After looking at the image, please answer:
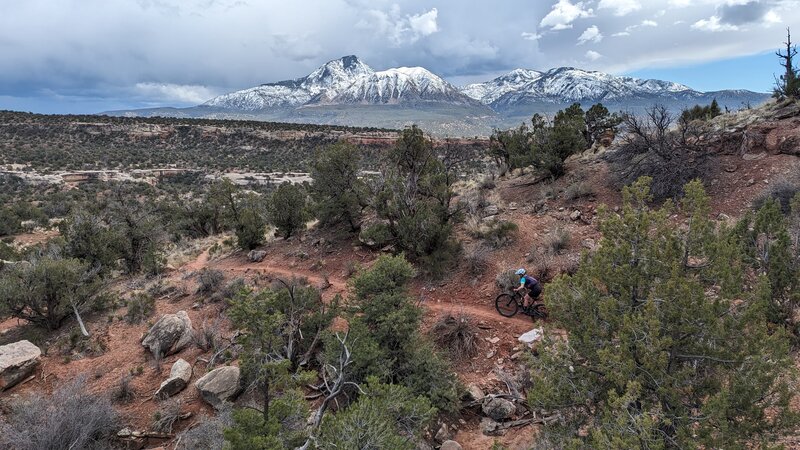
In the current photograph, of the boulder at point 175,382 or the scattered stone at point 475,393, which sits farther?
the boulder at point 175,382

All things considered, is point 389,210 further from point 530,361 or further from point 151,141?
point 151,141

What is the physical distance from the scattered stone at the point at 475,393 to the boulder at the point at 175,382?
219 inches

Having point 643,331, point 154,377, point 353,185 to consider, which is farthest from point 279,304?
point 353,185

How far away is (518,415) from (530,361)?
2.29 metres

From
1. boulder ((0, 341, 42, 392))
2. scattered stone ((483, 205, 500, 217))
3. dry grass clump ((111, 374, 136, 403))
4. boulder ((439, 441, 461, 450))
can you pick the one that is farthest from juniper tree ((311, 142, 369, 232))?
boulder ((439, 441, 461, 450))

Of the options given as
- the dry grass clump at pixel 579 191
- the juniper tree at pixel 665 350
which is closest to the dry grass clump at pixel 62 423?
the juniper tree at pixel 665 350

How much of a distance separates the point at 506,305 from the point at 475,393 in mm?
3007

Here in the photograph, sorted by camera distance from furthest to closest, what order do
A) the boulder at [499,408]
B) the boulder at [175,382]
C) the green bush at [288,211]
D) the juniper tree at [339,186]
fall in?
the green bush at [288,211] < the juniper tree at [339,186] < the boulder at [175,382] < the boulder at [499,408]

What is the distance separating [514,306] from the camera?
31.7ft

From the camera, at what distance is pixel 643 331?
13.1ft

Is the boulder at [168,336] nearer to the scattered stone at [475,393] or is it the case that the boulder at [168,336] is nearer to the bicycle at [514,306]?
the scattered stone at [475,393]

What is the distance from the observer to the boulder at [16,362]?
8.40 metres

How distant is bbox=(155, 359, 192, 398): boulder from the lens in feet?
26.4

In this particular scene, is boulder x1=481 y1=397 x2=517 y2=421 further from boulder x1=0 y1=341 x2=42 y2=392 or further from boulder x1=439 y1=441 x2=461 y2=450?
boulder x1=0 y1=341 x2=42 y2=392
